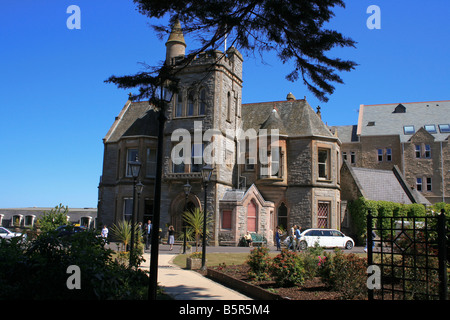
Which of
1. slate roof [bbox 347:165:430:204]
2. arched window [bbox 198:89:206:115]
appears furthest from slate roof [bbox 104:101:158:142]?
slate roof [bbox 347:165:430:204]

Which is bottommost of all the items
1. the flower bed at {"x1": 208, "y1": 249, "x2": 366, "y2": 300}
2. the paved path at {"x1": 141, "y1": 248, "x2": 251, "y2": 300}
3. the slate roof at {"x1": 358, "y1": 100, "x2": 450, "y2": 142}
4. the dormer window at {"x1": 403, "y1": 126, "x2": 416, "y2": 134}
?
the paved path at {"x1": 141, "y1": 248, "x2": 251, "y2": 300}

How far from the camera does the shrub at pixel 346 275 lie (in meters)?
9.03

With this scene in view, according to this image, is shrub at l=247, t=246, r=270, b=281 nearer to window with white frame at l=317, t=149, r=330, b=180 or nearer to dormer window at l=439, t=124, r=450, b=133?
window with white frame at l=317, t=149, r=330, b=180

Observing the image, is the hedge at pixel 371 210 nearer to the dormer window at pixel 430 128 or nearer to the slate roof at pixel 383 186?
the slate roof at pixel 383 186

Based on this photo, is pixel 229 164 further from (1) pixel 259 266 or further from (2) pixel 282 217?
(1) pixel 259 266

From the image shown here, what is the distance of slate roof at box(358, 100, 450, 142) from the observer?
159 feet

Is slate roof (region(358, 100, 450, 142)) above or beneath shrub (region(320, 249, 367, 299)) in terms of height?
above

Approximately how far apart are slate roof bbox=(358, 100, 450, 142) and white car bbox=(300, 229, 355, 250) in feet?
82.7

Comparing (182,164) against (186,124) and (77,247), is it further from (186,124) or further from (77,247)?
(77,247)

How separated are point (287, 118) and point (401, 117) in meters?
24.9

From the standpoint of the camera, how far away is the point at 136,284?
930 centimetres

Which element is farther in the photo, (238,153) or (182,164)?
(238,153)
